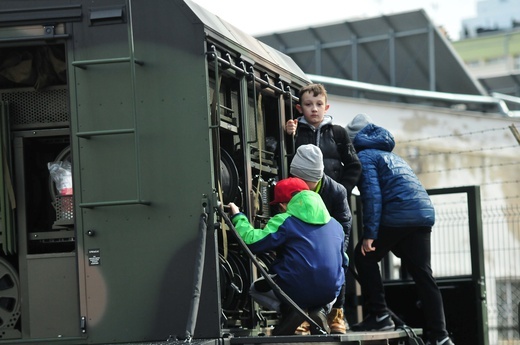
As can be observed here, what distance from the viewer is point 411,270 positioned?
8711 mm

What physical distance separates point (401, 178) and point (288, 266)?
1.74 m

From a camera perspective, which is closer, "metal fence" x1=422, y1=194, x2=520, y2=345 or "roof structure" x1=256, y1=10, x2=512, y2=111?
"metal fence" x1=422, y1=194, x2=520, y2=345

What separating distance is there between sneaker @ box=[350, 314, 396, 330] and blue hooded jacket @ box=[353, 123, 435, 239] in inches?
26.2

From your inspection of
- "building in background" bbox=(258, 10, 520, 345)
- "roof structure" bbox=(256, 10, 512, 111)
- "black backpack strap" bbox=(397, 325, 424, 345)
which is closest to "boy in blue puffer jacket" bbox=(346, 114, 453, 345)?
"black backpack strap" bbox=(397, 325, 424, 345)

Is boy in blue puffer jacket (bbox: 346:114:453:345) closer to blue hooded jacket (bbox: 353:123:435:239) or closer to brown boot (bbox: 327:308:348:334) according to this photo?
blue hooded jacket (bbox: 353:123:435:239)

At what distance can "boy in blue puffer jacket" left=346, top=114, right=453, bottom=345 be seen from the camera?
845 cm

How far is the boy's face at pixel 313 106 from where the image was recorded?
8.36 meters

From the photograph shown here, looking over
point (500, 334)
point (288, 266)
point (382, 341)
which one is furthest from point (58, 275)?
point (500, 334)

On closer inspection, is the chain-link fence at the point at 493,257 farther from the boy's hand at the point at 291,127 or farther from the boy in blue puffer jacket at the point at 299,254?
the boy in blue puffer jacket at the point at 299,254

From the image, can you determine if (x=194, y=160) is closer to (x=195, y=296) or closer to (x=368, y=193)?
(x=195, y=296)

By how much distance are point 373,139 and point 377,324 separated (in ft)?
4.51

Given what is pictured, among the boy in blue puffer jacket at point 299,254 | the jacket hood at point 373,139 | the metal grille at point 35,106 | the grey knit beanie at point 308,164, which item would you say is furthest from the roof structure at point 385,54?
the boy in blue puffer jacket at point 299,254

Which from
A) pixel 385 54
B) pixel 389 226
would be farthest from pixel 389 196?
pixel 385 54

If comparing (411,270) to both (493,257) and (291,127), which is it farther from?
(493,257)
